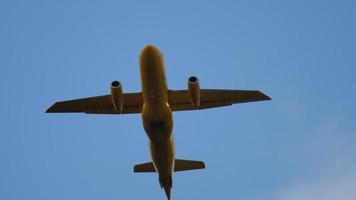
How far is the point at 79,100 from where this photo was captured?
95.8ft


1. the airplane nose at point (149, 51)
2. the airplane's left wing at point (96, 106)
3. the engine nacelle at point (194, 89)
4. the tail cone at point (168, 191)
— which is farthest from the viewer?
the tail cone at point (168, 191)

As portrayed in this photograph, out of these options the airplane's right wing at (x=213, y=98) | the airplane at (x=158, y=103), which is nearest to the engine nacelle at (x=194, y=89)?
the airplane at (x=158, y=103)

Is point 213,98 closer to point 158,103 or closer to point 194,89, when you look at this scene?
point 194,89

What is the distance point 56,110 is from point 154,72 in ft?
24.9

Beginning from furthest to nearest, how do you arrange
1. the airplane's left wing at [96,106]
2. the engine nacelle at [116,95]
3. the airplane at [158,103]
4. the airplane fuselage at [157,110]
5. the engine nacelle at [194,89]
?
the airplane's left wing at [96,106]
the engine nacelle at [116,95]
the engine nacelle at [194,89]
the airplane at [158,103]
the airplane fuselage at [157,110]

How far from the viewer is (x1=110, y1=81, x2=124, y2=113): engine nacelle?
26.4m

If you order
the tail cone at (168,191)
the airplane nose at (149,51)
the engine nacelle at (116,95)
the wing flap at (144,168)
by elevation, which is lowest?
the tail cone at (168,191)

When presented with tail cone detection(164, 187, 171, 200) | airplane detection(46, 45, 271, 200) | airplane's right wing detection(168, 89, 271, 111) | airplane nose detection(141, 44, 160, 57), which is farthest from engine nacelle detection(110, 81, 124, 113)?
tail cone detection(164, 187, 171, 200)

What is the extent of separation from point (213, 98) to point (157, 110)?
165 inches

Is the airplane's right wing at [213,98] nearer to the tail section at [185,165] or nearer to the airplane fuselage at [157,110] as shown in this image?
the airplane fuselage at [157,110]

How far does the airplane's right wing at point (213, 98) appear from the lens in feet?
92.7

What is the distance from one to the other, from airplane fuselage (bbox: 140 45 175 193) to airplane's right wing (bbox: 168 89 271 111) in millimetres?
2054

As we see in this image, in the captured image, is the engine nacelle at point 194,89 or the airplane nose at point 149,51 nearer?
the airplane nose at point 149,51

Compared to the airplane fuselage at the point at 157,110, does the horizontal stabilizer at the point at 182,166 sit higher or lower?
lower
